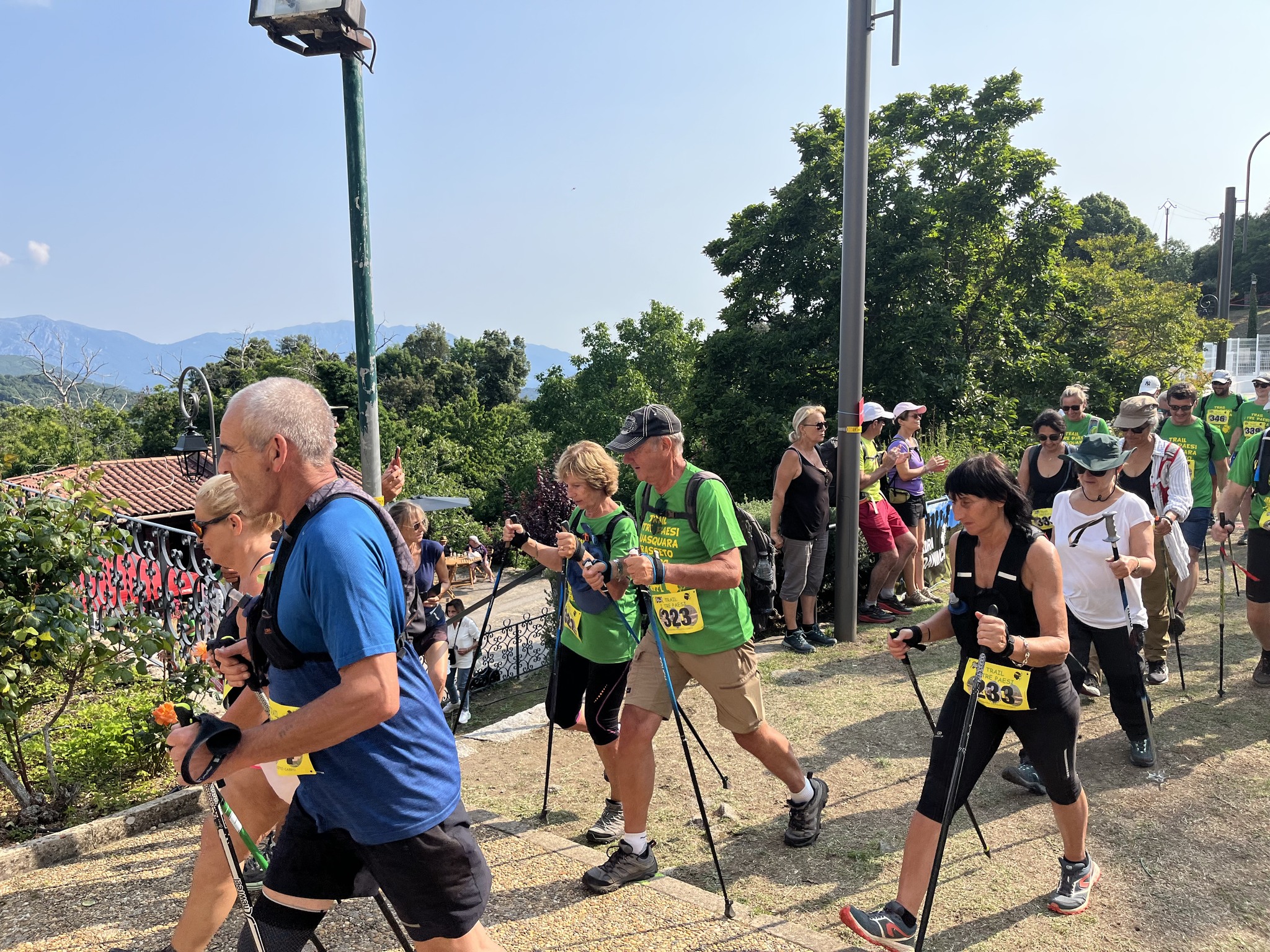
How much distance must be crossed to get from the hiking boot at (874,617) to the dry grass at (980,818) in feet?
5.77

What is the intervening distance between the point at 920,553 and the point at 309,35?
6826mm

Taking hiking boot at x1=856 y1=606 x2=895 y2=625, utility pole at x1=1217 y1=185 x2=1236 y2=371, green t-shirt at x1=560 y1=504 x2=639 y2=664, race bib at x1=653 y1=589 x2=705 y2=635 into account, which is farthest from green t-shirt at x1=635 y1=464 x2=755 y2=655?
utility pole at x1=1217 y1=185 x2=1236 y2=371

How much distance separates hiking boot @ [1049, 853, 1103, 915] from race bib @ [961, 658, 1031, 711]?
804 mm

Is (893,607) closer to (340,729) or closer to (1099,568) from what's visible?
(1099,568)

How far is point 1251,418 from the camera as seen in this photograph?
29.8 ft

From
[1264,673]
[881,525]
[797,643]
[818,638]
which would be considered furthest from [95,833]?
[1264,673]

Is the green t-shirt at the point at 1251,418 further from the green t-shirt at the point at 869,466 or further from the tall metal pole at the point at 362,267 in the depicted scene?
the tall metal pole at the point at 362,267

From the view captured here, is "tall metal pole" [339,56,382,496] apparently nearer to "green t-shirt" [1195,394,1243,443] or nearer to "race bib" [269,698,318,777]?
"race bib" [269,698,318,777]

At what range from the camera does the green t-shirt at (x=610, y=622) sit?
398 cm

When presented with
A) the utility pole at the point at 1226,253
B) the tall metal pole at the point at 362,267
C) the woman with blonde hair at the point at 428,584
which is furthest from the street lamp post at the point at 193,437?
the utility pole at the point at 1226,253

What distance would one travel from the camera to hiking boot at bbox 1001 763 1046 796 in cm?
446

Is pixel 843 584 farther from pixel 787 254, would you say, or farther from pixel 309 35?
pixel 787 254

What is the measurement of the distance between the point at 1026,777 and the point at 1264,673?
2.62 metres

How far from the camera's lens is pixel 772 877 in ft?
12.4
